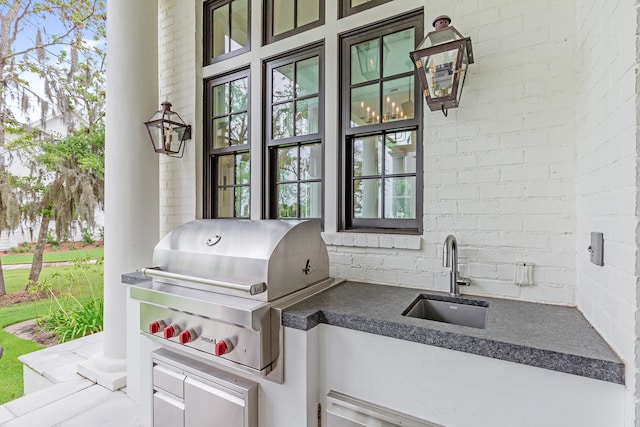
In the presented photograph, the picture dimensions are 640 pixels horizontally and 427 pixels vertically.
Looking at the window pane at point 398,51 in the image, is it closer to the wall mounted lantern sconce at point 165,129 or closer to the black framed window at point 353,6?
the black framed window at point 353,6

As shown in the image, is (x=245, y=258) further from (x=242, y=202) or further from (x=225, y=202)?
(x=225, y=202)

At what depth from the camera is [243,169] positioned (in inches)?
112

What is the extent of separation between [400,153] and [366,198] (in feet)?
1.29

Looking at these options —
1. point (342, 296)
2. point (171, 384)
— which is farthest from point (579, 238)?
point (171, 384)

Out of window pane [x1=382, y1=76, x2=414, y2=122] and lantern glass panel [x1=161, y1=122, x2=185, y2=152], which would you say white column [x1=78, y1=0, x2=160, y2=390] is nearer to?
lantern glass panel [x1=161, y1=122, x2=185, y2=152]

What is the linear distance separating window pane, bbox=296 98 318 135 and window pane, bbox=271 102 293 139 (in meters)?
0.08

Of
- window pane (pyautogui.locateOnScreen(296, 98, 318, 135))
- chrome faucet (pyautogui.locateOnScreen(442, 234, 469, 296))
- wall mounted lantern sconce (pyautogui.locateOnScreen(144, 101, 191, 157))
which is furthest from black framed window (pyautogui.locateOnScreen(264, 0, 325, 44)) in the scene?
chrome faucet (pyautogui.locateOnScreen(442, 234, 469, 296))

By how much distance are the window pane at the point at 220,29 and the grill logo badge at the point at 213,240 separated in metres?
2.09

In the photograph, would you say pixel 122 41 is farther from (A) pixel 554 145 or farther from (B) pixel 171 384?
(A) pixel 554 145

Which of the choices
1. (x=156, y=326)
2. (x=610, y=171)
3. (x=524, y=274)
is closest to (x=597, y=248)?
(x=610, y=171)

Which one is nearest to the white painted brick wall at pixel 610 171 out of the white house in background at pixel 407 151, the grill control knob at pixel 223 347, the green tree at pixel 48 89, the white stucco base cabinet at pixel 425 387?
the white house in background at pixel 407 151

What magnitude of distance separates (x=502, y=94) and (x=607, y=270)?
104 cm

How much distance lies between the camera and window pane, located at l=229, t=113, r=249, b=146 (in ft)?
9.14

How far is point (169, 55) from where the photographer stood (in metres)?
3.12
